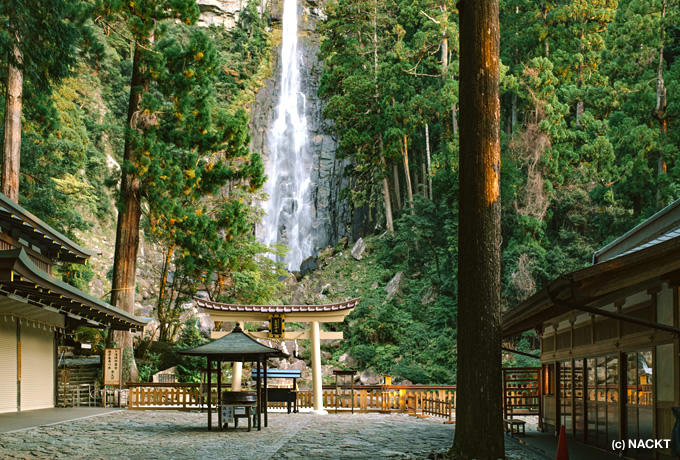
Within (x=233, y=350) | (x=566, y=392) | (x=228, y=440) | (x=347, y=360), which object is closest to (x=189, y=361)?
(x=347, y=360)

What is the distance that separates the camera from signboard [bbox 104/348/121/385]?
65.8 feet

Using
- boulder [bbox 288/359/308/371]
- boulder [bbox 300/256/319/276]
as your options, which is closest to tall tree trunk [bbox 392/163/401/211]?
boulder [bbox 300/256/319/276]

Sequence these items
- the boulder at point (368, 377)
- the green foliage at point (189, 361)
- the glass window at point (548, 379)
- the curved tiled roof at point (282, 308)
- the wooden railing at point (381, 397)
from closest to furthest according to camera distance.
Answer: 1. the glass window at point (548, 379)
2. the wooden railing at point (381, 397)
3. the curved tiled roof at point (282, 308)
4. the green foliage at point (189, 361)
5. the boulder at point (368, 377)

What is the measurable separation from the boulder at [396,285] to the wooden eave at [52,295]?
17762 mm

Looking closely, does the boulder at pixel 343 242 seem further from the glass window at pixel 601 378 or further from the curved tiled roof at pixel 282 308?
the glass window at pixel 601 378

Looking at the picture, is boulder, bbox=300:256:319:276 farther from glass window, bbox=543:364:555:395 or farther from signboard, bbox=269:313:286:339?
glass window, bbox=543:364:555:395

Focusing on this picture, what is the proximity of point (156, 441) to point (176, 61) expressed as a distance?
1454 cm

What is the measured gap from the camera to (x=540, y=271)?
95.6 ft

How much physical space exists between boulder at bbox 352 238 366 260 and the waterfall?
347 cm

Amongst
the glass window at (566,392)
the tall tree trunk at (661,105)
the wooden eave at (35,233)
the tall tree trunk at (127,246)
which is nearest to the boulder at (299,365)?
the tall tree trunk at (127,246)

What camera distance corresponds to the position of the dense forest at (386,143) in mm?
22406

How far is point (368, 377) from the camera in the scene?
30156mm

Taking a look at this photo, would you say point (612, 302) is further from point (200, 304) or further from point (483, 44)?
point (200, 304)

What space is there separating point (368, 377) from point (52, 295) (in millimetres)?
18155
